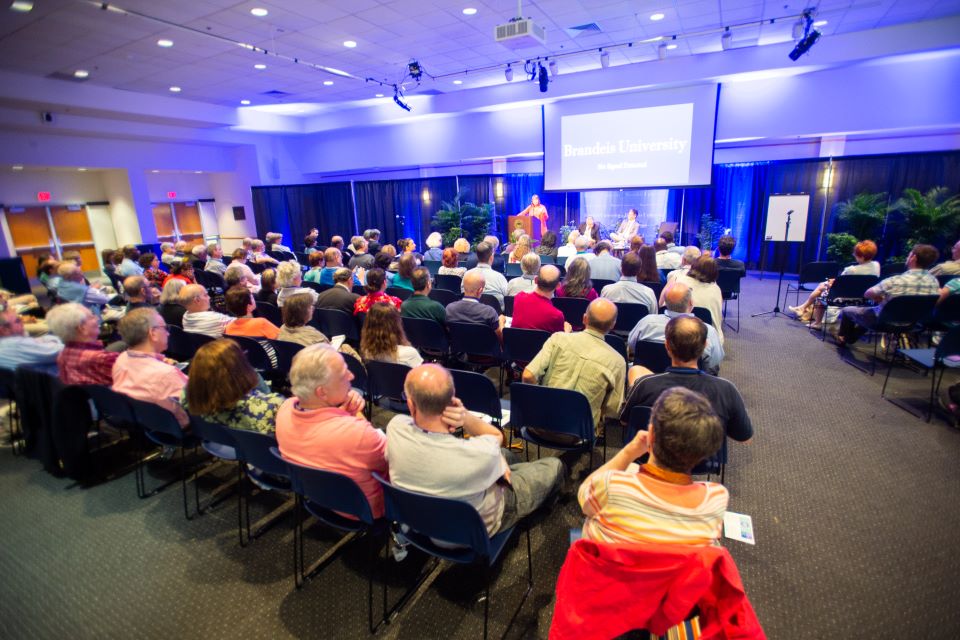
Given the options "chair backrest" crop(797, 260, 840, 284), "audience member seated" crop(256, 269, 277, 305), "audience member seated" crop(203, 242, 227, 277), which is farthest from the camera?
"audience member seated" crop(203, 242, 227, 277)

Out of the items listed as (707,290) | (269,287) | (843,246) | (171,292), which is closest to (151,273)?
(171,292)

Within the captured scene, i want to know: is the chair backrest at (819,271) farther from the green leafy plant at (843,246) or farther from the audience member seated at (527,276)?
the audience member seated at (527,276)

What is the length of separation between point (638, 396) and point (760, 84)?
9879mm

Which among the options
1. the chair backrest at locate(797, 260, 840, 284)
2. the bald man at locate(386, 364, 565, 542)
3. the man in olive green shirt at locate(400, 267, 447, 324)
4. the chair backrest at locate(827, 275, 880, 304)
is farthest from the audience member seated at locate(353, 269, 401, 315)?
the chair backrest at locate(797, 260, 840, 284)

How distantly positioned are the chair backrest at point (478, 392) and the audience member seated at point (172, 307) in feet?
11.9

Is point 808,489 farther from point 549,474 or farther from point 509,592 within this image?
point 509,592

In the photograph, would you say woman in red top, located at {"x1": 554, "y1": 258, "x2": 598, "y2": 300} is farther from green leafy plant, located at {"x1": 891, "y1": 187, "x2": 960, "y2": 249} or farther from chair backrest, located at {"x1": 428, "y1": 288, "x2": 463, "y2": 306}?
green leafy plant, located at {"x1": 891, "y1": 187, "x2": 960, "y2": 249}

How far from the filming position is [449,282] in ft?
21.6

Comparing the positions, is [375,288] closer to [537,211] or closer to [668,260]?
[668,260]

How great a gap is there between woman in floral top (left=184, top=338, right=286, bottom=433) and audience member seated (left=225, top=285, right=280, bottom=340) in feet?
4.68

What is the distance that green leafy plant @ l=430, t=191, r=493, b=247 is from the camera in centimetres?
1264

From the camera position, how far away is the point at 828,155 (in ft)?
31.2

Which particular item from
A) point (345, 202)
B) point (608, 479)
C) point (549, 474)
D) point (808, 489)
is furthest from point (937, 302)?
point (345, 202)

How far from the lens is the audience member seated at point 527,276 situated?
5.30 meters
